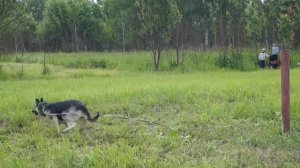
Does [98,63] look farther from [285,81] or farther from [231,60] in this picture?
[285,81]

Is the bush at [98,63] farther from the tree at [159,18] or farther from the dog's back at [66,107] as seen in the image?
the dog's back at [66,107]

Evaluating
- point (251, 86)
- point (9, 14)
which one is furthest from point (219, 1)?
point (251, 86)

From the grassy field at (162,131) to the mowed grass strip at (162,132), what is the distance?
0.01 metres

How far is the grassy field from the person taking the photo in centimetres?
510

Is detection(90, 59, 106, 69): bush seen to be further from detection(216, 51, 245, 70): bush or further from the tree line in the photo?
detection(216, 51, 245, 70): bush

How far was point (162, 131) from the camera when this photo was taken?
6613mm

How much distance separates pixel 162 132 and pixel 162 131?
0.21 ft

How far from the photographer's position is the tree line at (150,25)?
67.1 feet

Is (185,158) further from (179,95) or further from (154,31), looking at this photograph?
(154,31)

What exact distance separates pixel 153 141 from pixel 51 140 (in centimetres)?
155

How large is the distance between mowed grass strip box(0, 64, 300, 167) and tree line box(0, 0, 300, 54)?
971 centimetres

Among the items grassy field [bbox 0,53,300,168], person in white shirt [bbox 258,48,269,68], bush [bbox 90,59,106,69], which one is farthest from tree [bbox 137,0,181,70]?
grassy field [bbox 0,53,300,168]

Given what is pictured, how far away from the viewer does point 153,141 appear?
234 inches

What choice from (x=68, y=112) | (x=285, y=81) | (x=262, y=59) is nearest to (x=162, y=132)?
(x=68, y=112)
